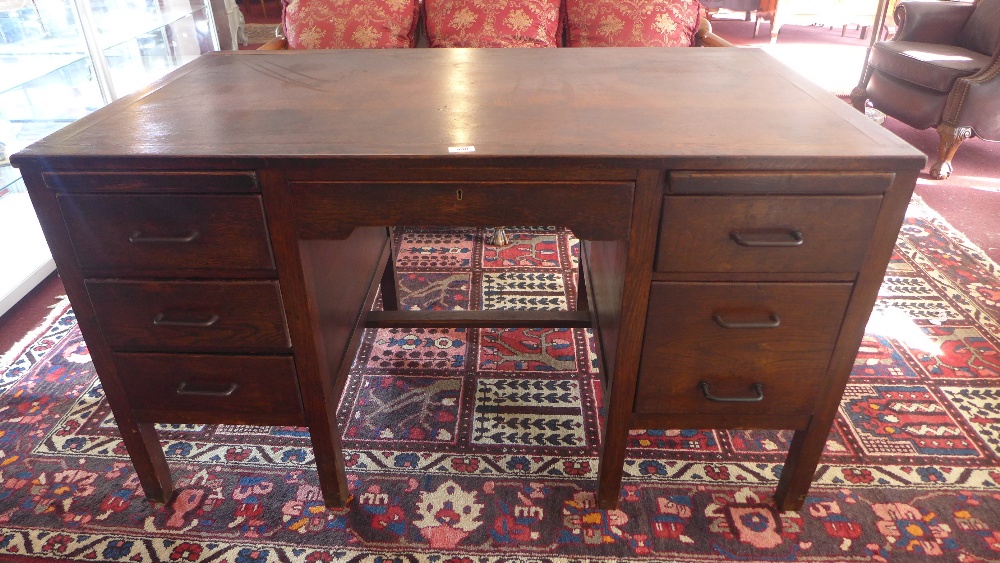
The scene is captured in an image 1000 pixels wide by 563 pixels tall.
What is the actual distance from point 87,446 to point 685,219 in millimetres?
1570

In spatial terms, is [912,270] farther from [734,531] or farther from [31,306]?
[31,306]

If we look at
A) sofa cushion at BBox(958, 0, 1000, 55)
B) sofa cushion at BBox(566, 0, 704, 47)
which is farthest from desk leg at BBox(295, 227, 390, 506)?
sofa cushion at BBox(958, 0, 1000, 55)

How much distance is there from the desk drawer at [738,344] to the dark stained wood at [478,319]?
19.3 inches

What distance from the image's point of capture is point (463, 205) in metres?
1.05

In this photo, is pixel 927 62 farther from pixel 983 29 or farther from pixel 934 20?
pixel 934 20

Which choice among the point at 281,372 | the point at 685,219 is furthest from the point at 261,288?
the point at 685,219

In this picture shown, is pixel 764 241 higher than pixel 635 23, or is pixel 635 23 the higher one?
pixel 635 23

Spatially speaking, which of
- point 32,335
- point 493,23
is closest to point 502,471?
point 32,335

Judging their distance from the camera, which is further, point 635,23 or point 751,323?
point 635,23

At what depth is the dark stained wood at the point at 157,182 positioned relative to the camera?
101 cm

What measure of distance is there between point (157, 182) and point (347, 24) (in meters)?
A: 1.75

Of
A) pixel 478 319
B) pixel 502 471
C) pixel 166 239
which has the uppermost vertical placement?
pixel 166 239

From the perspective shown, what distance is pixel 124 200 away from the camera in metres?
1.05

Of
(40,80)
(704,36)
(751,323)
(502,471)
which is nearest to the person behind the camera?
(751,323)
